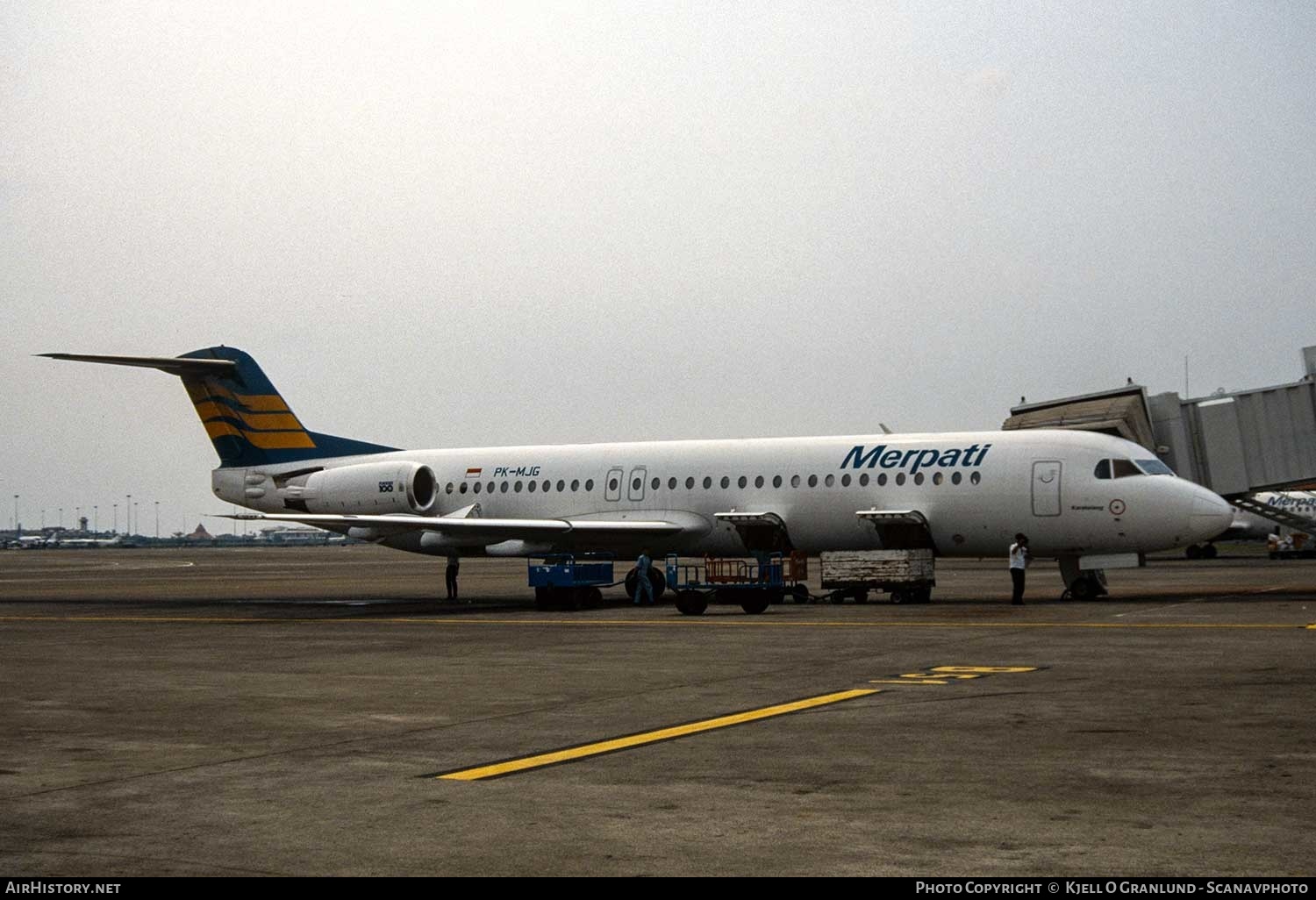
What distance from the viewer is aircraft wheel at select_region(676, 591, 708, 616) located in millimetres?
28484

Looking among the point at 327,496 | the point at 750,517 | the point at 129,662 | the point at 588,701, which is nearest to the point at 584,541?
the point at 750,517

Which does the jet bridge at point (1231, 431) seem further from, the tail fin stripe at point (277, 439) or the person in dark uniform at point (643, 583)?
the tail fin stripe at point (277, 439)

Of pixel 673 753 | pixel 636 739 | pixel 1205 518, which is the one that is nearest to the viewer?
pixel 673 753

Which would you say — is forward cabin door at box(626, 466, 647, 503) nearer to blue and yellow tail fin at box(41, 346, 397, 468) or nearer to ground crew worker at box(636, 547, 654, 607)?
ground crew worker at box(636, 547, 654, 607)

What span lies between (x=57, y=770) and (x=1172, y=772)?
759cm

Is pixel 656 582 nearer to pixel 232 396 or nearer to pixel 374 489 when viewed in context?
pixel 374 489

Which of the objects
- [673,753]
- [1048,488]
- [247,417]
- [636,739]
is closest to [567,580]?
[1048,488]

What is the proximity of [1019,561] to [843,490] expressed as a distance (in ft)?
15.1

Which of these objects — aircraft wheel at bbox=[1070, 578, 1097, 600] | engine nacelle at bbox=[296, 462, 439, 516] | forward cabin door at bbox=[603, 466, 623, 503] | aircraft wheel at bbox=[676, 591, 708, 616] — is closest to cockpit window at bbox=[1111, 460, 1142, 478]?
aircraft wheel at bbox=[1070, 578, 1097, 600]

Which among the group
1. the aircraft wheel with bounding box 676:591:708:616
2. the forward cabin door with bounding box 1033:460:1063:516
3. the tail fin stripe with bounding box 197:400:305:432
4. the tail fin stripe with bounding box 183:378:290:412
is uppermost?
the tail fin stripe with bounding box 183:378:290:412

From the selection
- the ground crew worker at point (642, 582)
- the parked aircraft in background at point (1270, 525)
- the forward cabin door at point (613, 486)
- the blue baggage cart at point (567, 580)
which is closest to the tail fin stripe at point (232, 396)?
the forward cabin door at point (613, 486)

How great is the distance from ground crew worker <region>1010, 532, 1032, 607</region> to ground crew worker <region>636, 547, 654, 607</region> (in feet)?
27.1

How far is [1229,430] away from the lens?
44281 millimetres

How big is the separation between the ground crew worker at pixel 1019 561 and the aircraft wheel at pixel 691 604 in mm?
6241
